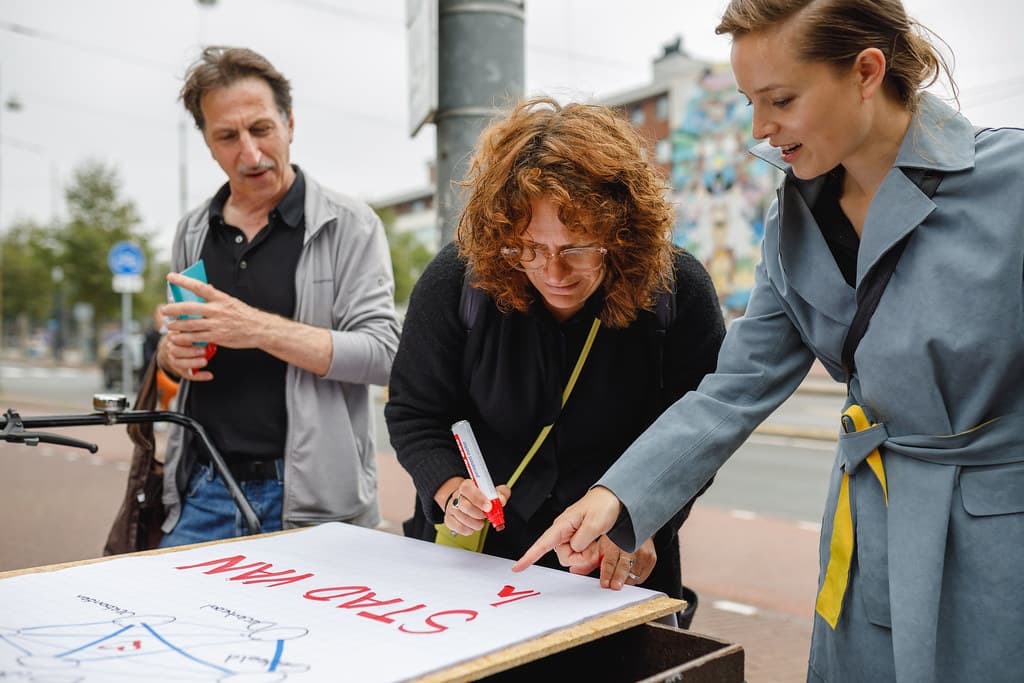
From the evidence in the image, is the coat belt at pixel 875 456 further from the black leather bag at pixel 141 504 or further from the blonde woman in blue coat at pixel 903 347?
the black leather bag at pixel 141 504

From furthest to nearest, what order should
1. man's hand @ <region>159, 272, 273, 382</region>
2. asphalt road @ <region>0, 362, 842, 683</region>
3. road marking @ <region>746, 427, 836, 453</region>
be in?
road marking @ <region>746, 427, 836, 453</region>
asphalt road @ <region>0, 362, 842, 683</region>
man's hand @ <region>159, 272, 273, 382</region>

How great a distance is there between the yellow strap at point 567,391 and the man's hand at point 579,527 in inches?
9.2

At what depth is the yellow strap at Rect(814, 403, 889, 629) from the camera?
4.38 ft

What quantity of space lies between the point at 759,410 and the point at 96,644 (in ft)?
3.32

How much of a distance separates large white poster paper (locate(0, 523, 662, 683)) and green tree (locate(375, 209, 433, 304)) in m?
33.9

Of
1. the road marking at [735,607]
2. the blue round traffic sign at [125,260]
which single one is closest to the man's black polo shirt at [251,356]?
the road marking at [735,607]

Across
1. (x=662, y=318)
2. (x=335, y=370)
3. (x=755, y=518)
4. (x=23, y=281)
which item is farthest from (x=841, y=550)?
(x=23, y=281)

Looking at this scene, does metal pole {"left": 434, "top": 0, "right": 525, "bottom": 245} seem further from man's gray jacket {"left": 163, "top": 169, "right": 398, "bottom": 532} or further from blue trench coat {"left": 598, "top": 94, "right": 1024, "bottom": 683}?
blue trench coat {"left": 598, "top": 94, "right": 1024, "bottom": 683}

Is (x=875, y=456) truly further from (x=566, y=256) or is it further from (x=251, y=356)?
(x=251, y=356)

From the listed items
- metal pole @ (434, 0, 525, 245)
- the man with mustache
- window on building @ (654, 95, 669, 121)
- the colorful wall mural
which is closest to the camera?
the man with mustache

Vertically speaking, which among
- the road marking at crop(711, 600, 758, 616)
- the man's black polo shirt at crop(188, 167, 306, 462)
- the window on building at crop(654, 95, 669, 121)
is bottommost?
the road marking at crop(711, 600, 758, 616)

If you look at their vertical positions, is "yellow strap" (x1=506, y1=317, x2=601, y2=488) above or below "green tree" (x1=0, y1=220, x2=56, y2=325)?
below

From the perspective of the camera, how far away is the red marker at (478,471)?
1476 mm

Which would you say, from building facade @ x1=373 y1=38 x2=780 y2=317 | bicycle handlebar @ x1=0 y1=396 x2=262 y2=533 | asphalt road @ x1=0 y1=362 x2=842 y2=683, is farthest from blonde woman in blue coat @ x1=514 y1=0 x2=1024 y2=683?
building facade @ x1=373 y1=38 x2=780 y2=317
